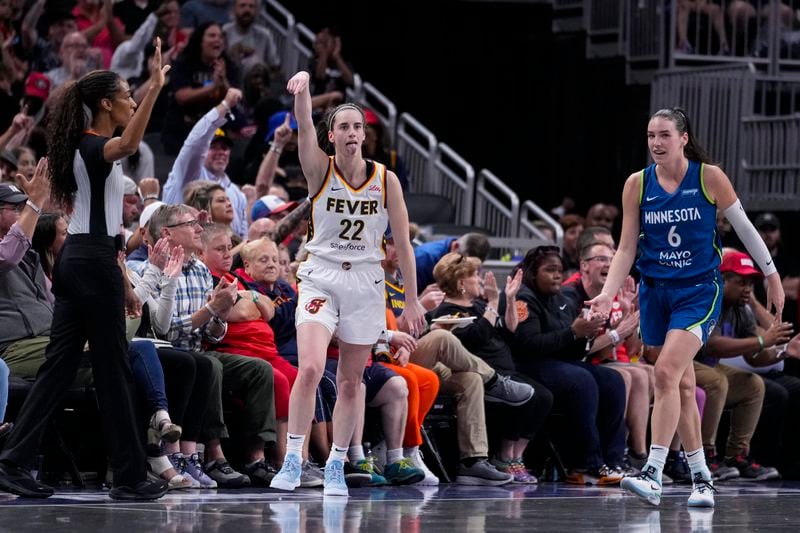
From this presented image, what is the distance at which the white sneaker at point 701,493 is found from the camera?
714 centimetres

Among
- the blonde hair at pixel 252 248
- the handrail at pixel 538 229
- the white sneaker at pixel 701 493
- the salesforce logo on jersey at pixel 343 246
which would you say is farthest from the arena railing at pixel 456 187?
the white sneaker at pixel 701 493

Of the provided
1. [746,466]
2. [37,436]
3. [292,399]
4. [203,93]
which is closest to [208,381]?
[292,399]

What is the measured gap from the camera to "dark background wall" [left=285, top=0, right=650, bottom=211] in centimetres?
1702

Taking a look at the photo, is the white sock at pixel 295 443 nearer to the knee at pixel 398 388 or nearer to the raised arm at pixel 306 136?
the raised arm at pixel 306 136

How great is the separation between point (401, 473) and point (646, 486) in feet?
5.81

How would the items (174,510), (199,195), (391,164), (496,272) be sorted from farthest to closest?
(391,164) < (496,272) < (199,195) < (174,510)

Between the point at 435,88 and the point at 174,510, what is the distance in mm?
11579

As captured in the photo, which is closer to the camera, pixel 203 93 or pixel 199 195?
pixel 199 195

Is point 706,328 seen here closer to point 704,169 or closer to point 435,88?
point 704,169

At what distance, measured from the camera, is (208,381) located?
25.1 feet

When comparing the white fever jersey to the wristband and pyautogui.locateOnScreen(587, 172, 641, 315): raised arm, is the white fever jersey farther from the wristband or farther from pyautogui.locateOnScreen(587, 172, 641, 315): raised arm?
the wristband

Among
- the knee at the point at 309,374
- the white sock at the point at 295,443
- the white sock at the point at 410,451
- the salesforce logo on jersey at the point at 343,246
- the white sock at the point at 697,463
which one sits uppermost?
the salesforce logo on jersey at the point at 343,246

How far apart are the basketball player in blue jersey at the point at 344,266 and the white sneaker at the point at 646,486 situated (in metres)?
1.30

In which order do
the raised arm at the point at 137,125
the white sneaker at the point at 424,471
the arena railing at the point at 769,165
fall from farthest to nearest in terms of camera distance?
the arena railing at the point at 769,165, the white sneaker at the point at 424,471, the raised arm at the point at 137,125
